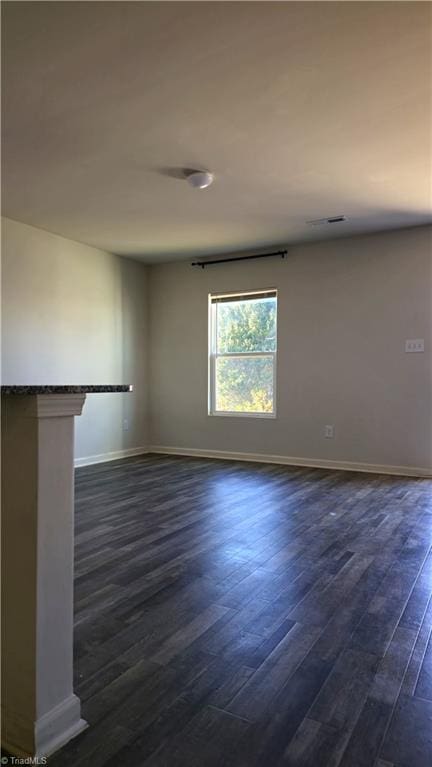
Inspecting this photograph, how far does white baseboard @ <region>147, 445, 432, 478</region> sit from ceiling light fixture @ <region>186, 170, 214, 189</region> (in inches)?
125

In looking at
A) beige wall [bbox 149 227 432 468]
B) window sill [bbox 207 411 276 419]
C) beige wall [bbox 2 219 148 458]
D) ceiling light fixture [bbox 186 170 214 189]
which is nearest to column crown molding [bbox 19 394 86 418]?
ceiling light fixture [bbox 186 170 214 189]

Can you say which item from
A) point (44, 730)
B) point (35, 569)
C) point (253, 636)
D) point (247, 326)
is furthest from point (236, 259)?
point (44, 730)

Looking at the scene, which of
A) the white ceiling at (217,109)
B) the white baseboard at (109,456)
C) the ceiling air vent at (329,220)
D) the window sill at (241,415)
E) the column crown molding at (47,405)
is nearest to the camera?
the column crown molding at (47,405)

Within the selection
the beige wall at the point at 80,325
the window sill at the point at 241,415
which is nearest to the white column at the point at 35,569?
the beige wall at the point at 80,325

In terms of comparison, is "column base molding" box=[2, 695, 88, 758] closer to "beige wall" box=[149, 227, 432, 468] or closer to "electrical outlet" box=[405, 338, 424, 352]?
"beige wall" box=[149, 227, 432, 468]

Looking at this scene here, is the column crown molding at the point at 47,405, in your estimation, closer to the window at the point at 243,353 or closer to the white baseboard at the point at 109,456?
the white baseboard at the point at 109,456

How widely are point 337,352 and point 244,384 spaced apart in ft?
4.02

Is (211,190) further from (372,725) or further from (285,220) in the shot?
(372,725)

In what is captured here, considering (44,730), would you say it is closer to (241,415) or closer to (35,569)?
(35,569)

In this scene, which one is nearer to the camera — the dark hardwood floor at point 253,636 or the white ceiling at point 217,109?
the dark hardwood floor at point 253,636

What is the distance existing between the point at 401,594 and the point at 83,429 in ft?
13.1

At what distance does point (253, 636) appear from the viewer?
5.62 feet

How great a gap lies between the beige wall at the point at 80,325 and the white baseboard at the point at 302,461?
A: 57 centimetres

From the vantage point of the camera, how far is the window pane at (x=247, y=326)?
18.3ft
